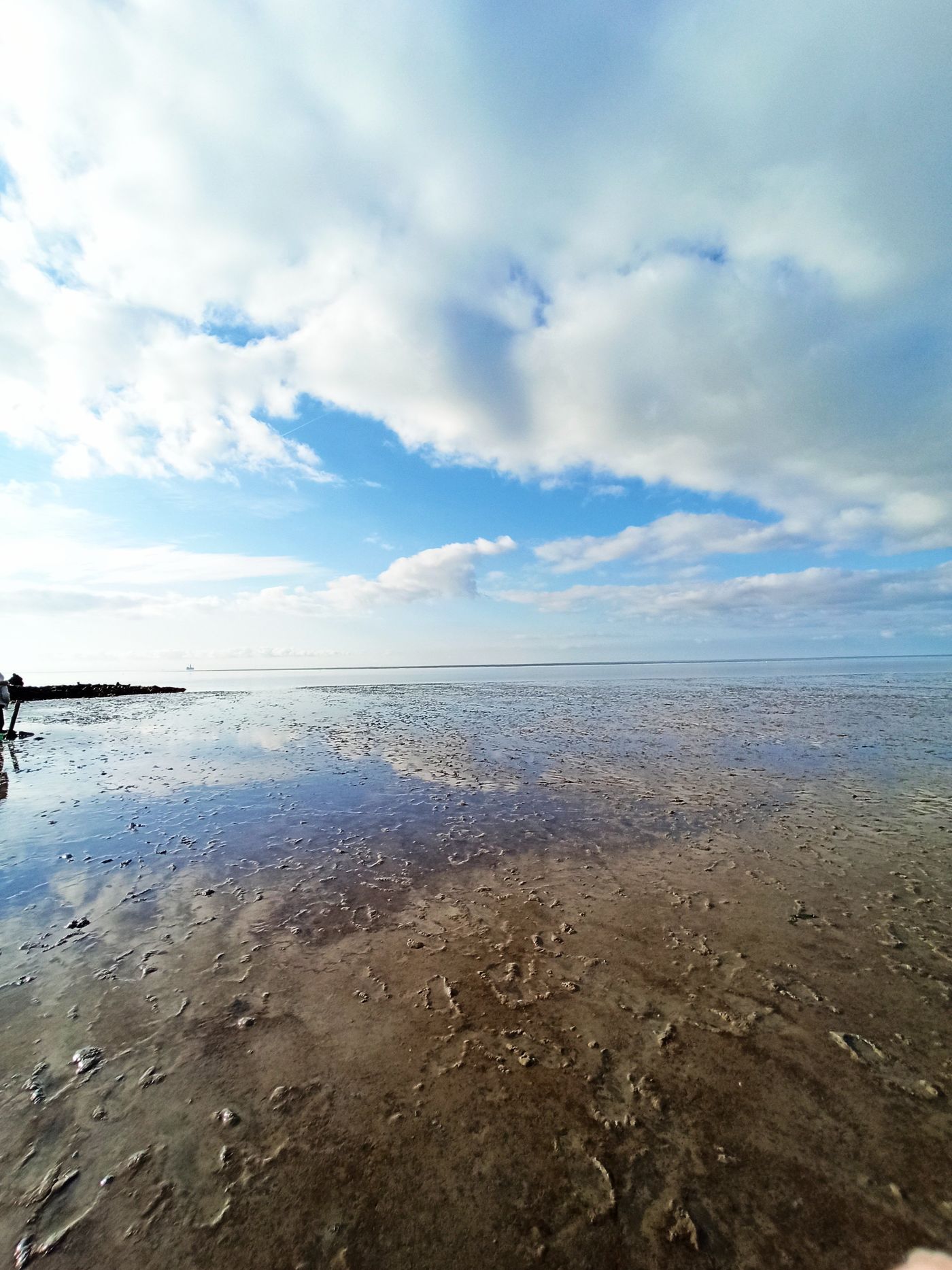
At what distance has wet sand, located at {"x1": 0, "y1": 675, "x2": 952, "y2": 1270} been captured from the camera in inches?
123

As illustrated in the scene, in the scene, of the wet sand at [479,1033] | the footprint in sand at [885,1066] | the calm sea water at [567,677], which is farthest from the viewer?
the calm sea water at [567,677]

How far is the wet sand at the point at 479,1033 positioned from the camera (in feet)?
10.2

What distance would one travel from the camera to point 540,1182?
3.36 m

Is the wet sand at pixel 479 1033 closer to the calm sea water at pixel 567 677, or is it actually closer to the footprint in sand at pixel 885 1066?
the footprint in sand at pixel 885 1066

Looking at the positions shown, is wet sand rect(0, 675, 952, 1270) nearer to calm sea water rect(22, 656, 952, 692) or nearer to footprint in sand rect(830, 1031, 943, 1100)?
footprint in sand rect(830, 1031, 943, 1100)

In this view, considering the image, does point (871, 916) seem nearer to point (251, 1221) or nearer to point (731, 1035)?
point (731, 1035)

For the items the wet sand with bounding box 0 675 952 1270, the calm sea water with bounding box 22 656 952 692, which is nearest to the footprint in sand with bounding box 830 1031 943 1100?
the wet sand with bounding box 0 675 952 1270

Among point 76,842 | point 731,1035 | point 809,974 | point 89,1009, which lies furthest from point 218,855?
point 809,974

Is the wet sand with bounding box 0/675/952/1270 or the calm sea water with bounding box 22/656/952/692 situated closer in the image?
the wet sand with bounding box 0/675/952/1270

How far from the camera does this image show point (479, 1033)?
471 cm

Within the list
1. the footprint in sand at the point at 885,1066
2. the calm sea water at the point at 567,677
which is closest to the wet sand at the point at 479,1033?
the footprint in sand at the point at 885,1066

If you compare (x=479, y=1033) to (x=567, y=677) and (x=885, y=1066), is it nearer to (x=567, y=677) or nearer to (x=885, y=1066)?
(x=885, y=1066)

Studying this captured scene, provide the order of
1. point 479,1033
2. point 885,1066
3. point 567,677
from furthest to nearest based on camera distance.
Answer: point 567,677
point 479,1033
point 885,1066

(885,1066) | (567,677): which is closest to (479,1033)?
(885,1066)
